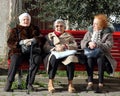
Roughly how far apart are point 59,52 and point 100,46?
769 mm

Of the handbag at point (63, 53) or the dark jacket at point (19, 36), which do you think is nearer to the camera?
the handbag at point (63, 53)

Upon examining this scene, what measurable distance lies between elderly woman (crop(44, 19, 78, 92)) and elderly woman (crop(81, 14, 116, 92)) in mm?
292

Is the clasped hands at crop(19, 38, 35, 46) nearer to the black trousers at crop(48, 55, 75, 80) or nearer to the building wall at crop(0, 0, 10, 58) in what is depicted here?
the black trousers at crop(48, 55, 75, 80)

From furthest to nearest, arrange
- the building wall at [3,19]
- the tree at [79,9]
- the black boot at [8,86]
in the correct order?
the building wall at [3,19]
the tree at [79,9]
the black boot at [8,86]

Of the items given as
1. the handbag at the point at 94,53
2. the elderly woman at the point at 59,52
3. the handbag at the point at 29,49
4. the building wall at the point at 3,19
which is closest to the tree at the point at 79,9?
the elderly woman at the point at 59,52

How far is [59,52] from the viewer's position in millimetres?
7953

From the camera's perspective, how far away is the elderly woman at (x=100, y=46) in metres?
7.93

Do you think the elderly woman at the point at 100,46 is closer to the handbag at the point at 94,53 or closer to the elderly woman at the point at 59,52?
the handbag at the point at 94,53

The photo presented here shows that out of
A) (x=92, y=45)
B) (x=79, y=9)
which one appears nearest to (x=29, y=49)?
(x=92, y=45)

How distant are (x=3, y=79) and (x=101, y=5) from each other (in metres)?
2.60

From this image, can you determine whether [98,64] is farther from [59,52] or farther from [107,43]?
[59,52]

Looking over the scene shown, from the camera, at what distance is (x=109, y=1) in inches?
359

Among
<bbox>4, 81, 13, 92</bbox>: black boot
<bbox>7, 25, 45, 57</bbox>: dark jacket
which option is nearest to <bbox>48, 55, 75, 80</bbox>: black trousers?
<bbox>7, 25, 45, 57</bbox>: dark jacket

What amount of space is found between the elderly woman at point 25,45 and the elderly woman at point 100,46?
897 mm
